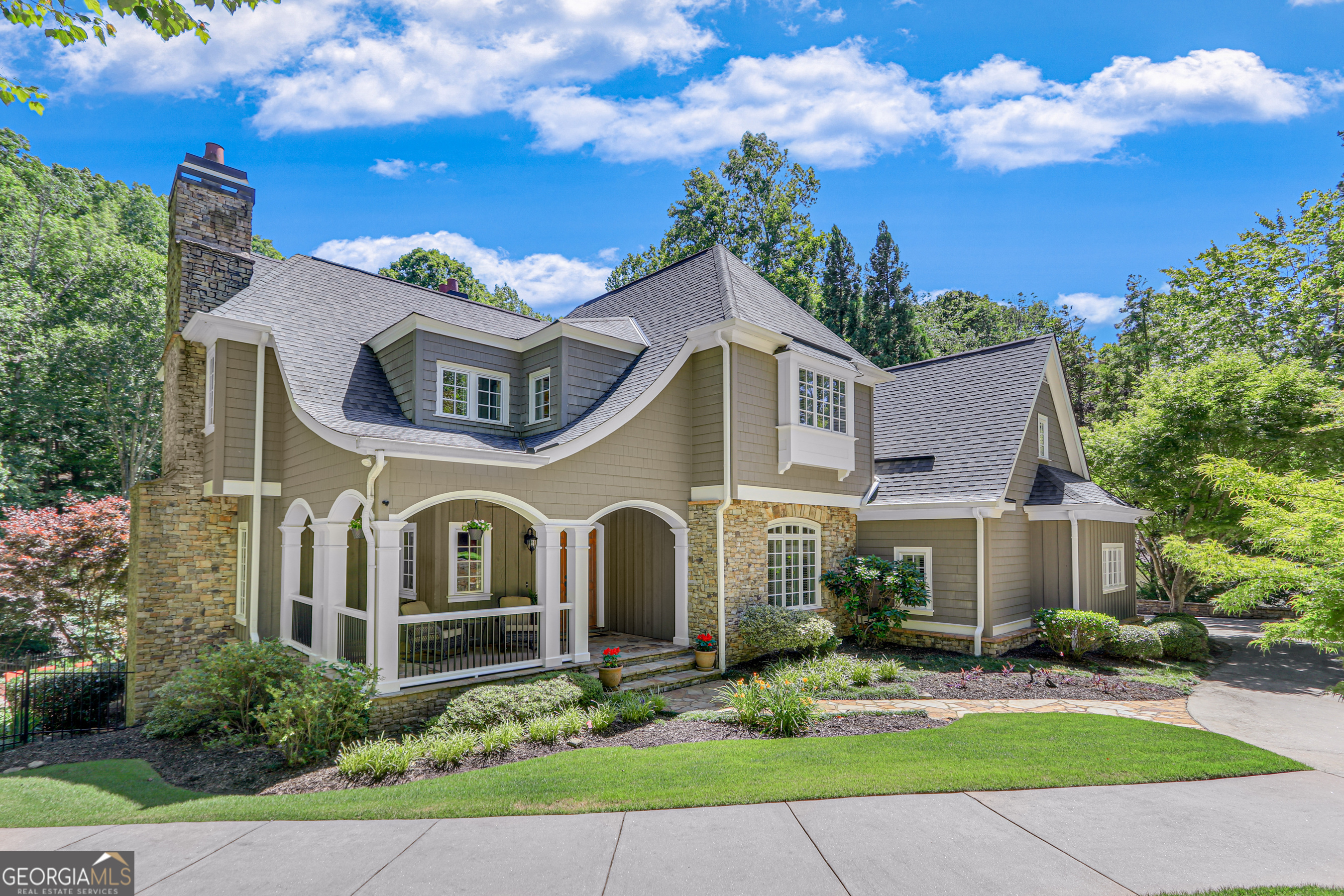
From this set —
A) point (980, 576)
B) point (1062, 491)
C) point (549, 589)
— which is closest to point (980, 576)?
point (980, 576)

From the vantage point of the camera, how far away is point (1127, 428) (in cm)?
1803

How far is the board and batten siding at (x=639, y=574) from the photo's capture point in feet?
40.6

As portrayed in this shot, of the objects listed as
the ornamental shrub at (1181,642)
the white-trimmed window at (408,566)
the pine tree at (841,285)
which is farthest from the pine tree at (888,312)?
the white-trimmed window at (408,566)

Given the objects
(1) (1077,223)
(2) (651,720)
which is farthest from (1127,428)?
(2) (651,720)

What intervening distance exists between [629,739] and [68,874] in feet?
16.3

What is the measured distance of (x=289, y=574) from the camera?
11.0 meters

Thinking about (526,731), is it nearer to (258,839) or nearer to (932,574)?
(258,839)

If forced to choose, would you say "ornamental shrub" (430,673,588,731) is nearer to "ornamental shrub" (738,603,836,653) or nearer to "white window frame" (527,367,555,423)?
"ornamental shrub" (738,603,836,653)

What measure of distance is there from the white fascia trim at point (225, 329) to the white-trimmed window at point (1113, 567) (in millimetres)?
18311

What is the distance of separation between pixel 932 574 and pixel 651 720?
7728 millimetres

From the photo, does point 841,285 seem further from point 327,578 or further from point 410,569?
point 327,578

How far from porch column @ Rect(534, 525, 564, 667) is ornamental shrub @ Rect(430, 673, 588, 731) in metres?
0.73

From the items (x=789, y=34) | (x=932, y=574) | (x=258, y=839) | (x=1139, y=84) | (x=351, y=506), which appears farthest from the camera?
(x=932, y=574)

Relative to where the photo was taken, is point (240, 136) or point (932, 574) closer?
point (240, 136)
